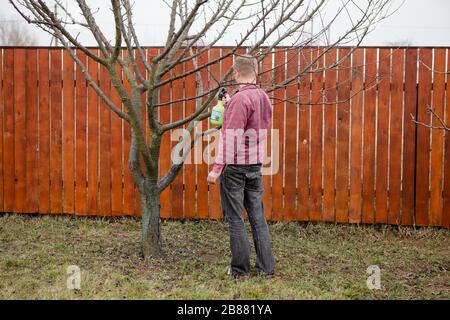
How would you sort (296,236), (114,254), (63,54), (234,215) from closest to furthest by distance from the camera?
(234,215), (114,254), (296,236), (63,54)

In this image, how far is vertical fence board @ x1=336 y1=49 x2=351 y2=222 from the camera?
6.37 m

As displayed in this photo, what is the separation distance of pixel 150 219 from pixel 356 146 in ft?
9.24

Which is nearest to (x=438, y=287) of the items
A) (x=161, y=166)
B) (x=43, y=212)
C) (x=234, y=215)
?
(x=234, y=215)

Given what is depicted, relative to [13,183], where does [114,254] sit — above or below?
below

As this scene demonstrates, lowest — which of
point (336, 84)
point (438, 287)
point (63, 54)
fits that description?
point (438, 287)

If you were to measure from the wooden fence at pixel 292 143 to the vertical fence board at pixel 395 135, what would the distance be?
0.01 m

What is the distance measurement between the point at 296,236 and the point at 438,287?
6.74 ft

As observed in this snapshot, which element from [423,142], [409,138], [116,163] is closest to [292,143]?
[409,138]

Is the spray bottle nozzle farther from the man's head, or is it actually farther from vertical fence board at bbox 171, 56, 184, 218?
vertical fence board at bbox 171, 56, 184, 218

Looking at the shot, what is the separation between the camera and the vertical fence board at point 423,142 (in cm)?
625

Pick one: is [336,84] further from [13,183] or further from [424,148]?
[13,183]

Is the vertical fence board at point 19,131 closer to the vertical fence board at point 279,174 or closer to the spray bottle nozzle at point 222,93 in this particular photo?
the vertical fence board at point 279,174

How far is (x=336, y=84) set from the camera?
6363mm
